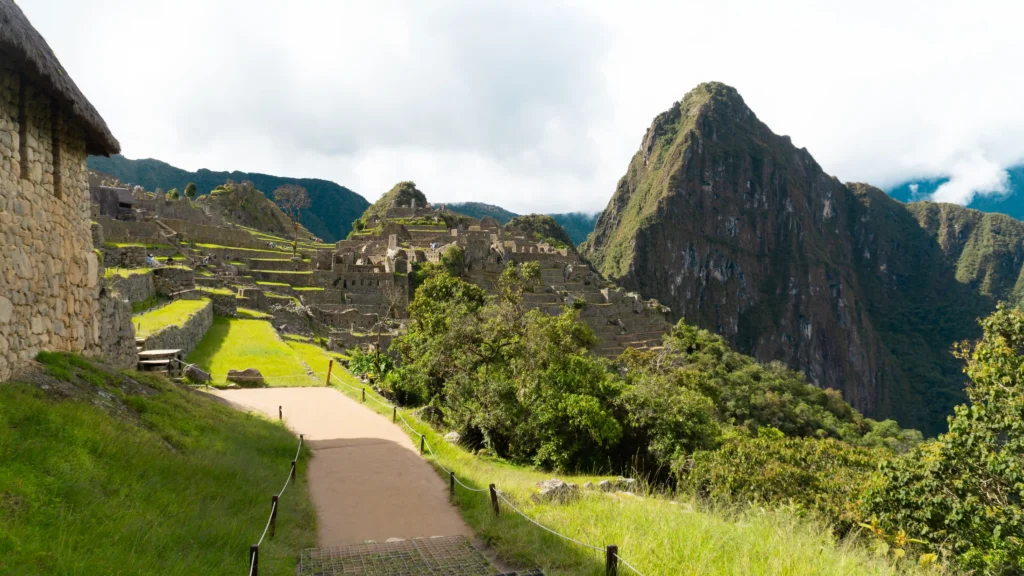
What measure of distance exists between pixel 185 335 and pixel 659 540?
18.8 meters

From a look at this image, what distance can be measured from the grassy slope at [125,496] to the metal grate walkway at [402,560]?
352mm

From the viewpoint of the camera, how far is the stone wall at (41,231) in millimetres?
5746

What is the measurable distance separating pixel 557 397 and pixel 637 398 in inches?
108

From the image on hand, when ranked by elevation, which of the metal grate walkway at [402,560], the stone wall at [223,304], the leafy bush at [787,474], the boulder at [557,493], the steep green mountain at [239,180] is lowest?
the leafy bush at [787,474]

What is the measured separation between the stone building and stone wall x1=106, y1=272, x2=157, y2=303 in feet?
45.6

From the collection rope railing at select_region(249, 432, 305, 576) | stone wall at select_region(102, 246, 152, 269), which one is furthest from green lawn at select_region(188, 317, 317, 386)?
rope railing at select_region(249, 432, 305, 576)

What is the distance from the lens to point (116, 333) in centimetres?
1074

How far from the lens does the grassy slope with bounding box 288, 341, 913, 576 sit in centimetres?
493

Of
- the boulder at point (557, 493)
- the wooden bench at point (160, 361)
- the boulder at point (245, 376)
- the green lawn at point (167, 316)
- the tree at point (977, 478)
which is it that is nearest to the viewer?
the boulder at point (557, 493)

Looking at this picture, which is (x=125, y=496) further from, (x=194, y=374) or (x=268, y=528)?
(x=194, y=374)

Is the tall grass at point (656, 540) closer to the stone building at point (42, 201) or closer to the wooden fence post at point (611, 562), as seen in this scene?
the wooden fence post at point (611, 562)

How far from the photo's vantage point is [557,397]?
616 inches

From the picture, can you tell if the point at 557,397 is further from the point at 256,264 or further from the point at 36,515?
the point at 256,264

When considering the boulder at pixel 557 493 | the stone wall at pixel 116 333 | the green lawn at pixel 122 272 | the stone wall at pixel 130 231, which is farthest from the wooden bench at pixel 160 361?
the stone wall at pixel 130 231
